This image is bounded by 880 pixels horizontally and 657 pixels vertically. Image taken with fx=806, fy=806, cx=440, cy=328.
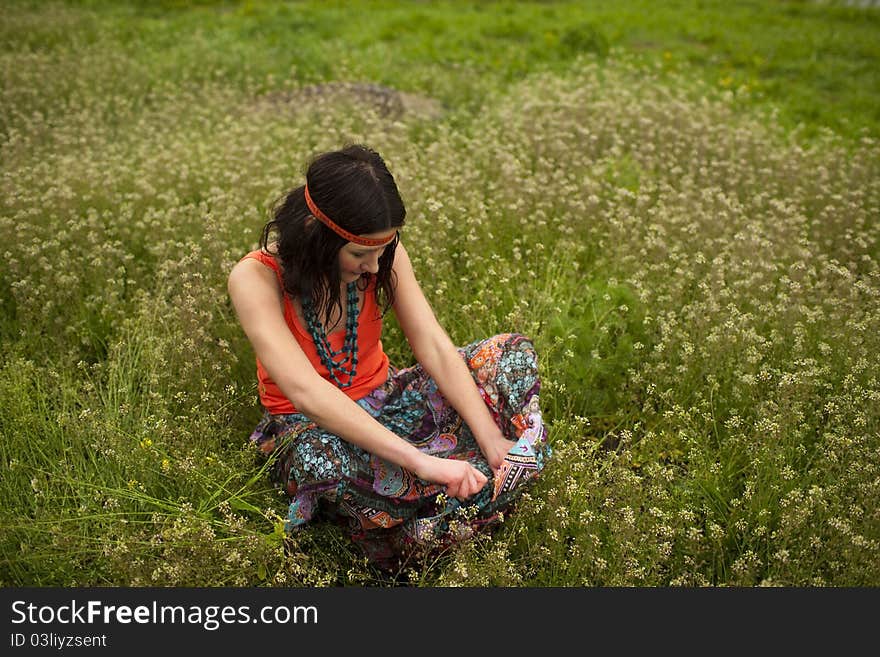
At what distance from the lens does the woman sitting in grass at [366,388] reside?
3.24 metres

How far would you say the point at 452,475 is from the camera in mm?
3223

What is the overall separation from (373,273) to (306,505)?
3.42 ft

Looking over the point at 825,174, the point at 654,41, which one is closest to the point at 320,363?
the point at 825,174

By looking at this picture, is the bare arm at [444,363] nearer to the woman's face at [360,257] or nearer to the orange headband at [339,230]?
the woman's face at [360,257]

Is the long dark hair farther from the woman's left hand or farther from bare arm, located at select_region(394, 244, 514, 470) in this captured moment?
the woman's left hand

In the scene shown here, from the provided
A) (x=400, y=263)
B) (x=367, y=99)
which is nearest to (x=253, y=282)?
(x=400, y=263)

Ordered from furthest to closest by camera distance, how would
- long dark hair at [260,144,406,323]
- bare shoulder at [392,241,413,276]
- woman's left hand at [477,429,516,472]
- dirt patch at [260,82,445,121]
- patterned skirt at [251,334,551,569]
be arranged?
dirt patch at [260,82,445,121] → bare shoulder at [392,241,413,276] → woman's left hand at [477,429,516,472] → patterned skirt at [251,334,551,569] → long dark hair at [260,144,406,323]

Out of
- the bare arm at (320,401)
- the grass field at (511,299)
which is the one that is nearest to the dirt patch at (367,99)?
the grass field at (511,299)

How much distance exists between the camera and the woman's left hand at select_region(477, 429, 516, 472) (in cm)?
351

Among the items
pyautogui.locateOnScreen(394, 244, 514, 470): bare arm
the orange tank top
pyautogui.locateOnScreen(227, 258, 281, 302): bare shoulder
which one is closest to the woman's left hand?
pyautogui.locateOnScreen(394, 244, 514, 470): bare arm

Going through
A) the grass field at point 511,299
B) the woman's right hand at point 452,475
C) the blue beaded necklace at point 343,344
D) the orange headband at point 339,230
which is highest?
the orange headband at point 339,230

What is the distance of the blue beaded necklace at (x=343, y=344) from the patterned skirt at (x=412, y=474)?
183 millimetres

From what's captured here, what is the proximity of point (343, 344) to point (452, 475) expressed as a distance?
0.87m

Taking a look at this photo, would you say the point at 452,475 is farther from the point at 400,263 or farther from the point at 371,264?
the point at 400,263
